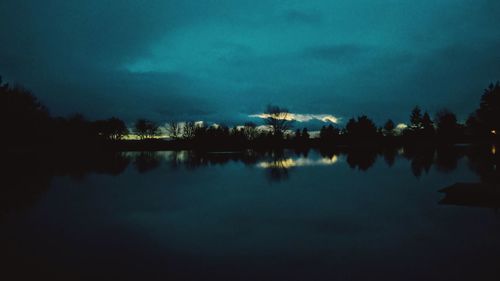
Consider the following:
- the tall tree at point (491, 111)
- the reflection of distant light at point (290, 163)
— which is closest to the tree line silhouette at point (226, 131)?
the tall tree at point (491, 111)

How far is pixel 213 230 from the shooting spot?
11547mm

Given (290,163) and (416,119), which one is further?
(416,119)

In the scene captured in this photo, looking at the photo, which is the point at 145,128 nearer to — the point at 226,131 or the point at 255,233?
the point at 226,131

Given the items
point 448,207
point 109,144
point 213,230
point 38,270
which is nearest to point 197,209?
point 213,230

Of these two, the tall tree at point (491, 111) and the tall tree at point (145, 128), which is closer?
the tall tree at point (491, 111)

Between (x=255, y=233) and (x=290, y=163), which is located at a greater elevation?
(x=290, y=163)

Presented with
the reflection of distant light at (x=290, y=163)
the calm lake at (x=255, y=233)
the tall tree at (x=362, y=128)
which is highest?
the tall tree at (x=362, y=128)

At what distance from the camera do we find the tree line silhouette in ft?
174

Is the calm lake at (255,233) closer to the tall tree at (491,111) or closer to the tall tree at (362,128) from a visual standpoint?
the tall tree at (491,111)

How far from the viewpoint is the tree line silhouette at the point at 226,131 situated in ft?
174

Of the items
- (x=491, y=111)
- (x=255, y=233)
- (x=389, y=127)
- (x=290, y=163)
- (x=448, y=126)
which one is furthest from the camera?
(x=389, y=127)

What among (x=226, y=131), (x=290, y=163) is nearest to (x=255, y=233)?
(x=290, y=163)

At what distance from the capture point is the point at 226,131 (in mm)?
119812

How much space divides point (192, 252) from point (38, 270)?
141 inches
